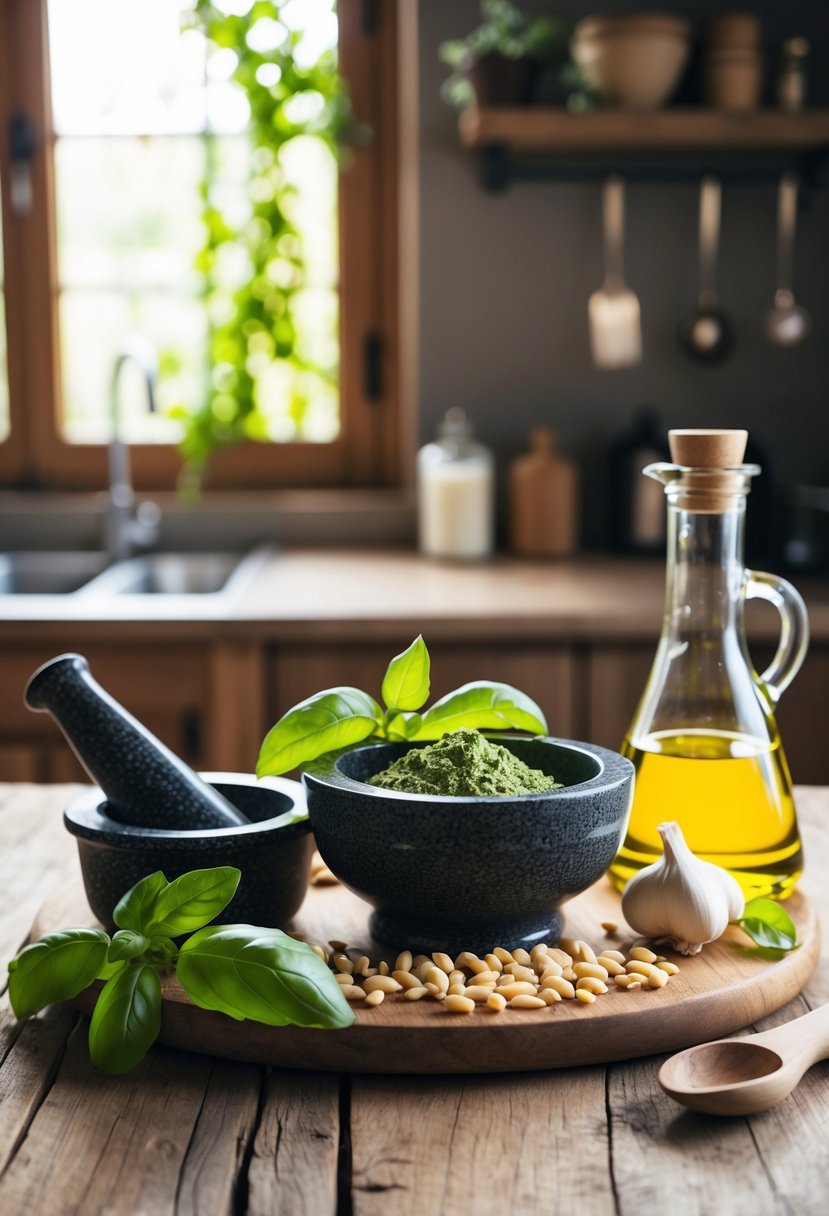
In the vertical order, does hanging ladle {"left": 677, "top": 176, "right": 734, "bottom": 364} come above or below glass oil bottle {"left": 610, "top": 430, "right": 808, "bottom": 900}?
above

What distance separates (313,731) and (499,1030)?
0.22 m

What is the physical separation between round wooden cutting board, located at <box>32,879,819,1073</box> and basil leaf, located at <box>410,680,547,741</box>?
0.60ft

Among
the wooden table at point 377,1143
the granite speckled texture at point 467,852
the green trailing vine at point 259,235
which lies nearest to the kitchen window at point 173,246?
the green trailing vine at point 259,235

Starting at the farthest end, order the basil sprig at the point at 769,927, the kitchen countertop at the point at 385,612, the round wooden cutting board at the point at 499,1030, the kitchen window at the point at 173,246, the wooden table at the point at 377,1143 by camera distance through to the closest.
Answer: the kitchen window at the point at 173,246
the kitchen countertop at the point at 385,612
the basil sprig at the point at 769,927
the round wooden cutting board at the point at 499,1030
the wooden table at the point at 377,1143

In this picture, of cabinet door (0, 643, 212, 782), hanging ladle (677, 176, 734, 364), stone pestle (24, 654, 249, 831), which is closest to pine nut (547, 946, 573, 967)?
stone pestle (24, 654, 249, 831)

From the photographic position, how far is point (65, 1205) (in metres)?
0.58

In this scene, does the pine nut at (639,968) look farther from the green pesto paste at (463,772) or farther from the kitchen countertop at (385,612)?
the kitchen countertop at (385,612)

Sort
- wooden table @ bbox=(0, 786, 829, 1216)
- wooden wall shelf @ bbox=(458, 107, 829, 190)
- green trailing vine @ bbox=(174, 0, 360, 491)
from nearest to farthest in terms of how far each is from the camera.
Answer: wooden table @ bbox=(0, 786, 829, 1216) < wooden wall shelf @ bbox=(458, 107, 829, 190) < green trailing vine @ bbox=(174, 0, 360, 491)

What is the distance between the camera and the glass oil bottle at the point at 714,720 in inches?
33.7

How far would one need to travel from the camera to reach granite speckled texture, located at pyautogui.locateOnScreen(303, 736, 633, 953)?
2.38ft

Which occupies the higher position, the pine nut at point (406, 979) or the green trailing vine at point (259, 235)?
the green trailing vine at point (259, 235)

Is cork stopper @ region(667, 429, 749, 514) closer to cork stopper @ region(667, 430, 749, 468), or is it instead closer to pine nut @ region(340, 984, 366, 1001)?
cork stopper @ region(667, 430, 749, 468)

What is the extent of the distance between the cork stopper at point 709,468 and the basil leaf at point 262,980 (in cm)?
38

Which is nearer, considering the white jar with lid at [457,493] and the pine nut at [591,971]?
the pine nut at [591,971]
